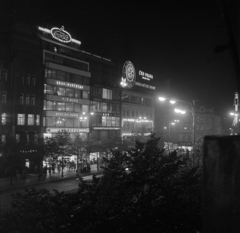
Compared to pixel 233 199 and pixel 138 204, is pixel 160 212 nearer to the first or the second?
pixel 138 204

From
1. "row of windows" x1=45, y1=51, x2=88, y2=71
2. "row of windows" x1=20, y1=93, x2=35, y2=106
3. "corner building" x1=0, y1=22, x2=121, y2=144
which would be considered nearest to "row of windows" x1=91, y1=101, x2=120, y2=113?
"corner building" x1=0, y1=22, x2=121, y2=144

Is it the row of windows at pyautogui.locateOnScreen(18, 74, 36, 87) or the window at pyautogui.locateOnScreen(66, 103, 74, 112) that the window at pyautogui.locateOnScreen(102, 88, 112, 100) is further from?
the row of windows at pyautogui.locateOnScreen(18, 74, 36, 87)

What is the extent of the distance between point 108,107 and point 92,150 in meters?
18.4

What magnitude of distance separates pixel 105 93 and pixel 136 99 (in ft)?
44.3

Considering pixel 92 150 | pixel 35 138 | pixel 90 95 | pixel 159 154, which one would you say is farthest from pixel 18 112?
pixel 159 154

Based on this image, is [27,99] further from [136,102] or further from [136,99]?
[136,99]

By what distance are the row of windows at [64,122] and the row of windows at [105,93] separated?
6.56 m

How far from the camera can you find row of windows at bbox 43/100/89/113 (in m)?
45.2

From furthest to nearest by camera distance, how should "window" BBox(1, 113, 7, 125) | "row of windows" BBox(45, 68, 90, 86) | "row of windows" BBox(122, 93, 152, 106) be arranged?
"row of windows" BBox(122, 93, 152, 106), "row of windows" BBox(45, 68, 90, 86), "window" BBox(1, 113, 7, 125)

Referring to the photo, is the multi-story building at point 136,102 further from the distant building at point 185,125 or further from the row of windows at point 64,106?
the row of windows at point 64,106

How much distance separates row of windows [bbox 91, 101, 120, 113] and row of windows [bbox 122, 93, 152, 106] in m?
4.09

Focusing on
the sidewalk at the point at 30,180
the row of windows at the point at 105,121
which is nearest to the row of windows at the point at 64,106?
the row of windows at the point at 105,121

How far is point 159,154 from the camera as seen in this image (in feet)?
31.3

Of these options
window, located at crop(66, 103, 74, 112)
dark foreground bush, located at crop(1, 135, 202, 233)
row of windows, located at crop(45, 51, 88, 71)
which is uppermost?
row of windows, located at crop(45, 51, 88, 71)
